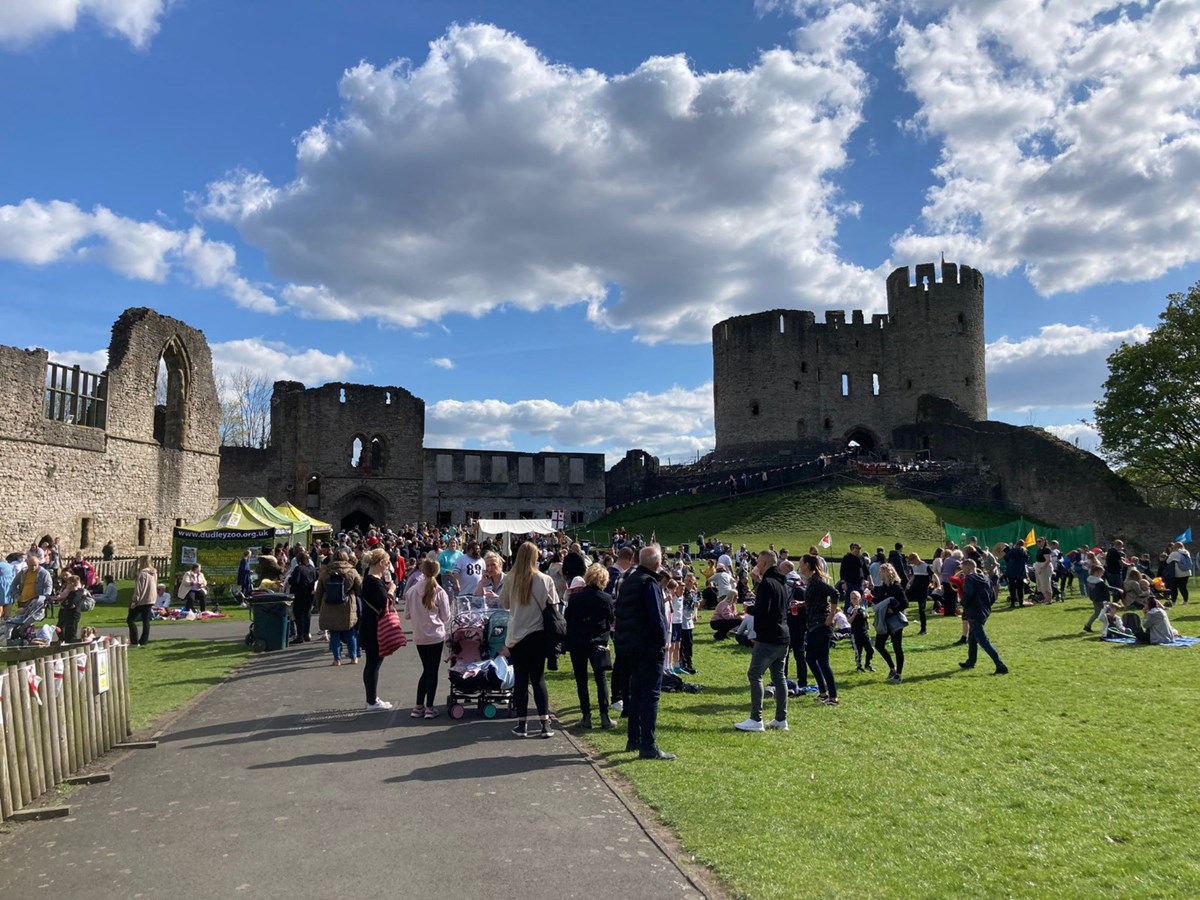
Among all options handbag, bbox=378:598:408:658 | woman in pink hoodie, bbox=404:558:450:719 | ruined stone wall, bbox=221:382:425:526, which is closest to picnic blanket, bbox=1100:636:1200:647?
woman in pink hoodie, bbox=404:558:450:719

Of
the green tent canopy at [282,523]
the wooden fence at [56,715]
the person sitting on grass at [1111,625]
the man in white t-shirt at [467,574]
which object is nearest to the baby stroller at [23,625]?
the wooden fence at [56,715]

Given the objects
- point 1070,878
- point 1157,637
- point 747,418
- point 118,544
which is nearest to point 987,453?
point 747,418

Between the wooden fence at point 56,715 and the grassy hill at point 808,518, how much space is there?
2627 centimetres

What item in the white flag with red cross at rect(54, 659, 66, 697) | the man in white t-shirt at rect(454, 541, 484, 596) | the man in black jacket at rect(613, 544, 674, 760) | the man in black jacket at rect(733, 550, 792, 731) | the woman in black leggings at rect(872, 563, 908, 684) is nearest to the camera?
the white flag with red cross at rect(54, 659, 66, 697)

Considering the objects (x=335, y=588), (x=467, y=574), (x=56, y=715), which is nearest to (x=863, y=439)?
(x=467, y=574)

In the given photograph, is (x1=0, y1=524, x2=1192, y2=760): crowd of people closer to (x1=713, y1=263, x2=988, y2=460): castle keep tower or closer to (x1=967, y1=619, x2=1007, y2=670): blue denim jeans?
(x1=967, y1=619, x2=1007, y2=670): blue denim jeans

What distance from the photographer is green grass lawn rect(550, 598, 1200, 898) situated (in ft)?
14.5

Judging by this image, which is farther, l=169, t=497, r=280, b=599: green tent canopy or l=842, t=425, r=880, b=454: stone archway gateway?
l=842, t=425, r=880, b=454: stone archway gateway

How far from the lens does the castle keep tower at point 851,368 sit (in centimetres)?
5162

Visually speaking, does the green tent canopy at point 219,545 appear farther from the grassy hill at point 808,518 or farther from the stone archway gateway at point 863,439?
the stone archway gateway at point 863,439

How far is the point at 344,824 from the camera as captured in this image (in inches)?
206

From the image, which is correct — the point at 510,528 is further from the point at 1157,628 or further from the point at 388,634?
the point at 388,634

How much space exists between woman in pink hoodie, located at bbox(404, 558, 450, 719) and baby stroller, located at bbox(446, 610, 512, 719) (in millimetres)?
205

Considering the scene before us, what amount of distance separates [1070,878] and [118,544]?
2965cm
